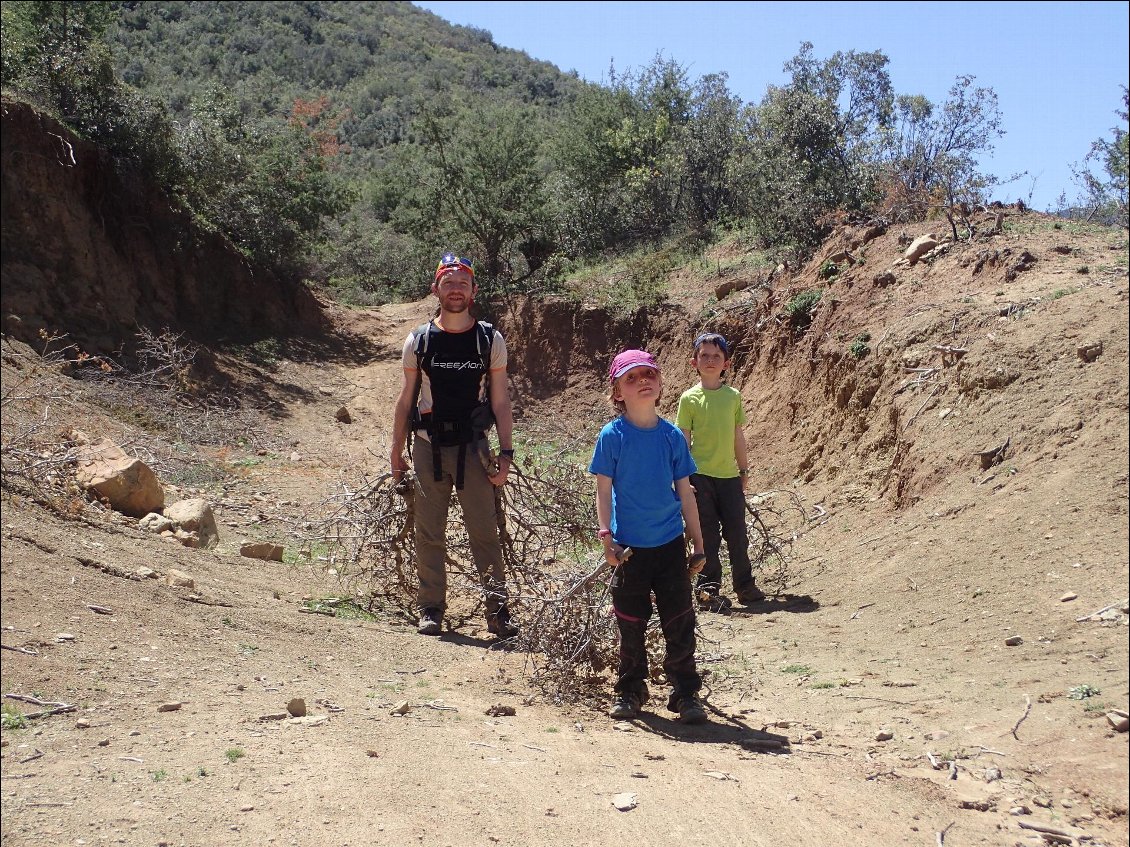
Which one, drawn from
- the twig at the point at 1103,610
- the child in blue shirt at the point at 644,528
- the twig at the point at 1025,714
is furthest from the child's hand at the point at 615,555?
the twig at the point at 1103,610

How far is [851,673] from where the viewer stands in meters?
4.97

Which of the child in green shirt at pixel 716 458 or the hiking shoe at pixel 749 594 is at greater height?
the child in green shirt at pixel 716 458

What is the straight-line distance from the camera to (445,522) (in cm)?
573

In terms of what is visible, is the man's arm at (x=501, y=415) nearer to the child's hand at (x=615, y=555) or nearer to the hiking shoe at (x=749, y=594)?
the child's hand at (x=615, y=555)

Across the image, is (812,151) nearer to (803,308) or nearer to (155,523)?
(803,308)

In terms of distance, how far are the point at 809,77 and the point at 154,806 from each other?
1537 cm

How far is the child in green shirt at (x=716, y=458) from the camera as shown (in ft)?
21.6

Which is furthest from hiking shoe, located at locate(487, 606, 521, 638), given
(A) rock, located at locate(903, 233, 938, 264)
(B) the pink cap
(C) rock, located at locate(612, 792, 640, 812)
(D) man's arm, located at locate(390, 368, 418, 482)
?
(A) rock, located at locate(903, 233, 938, 264)

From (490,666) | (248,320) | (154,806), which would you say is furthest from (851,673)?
(248,320)

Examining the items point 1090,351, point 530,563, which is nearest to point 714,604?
point 530,563

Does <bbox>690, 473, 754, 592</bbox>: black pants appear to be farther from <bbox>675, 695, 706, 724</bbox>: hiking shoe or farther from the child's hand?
the child's hand

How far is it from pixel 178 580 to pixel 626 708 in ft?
8.70

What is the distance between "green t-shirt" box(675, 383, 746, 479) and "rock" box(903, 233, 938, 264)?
521 centimetres

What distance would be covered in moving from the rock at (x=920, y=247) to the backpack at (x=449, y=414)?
684 cm
